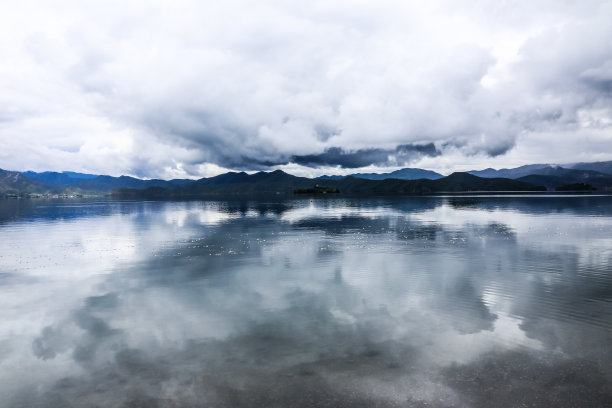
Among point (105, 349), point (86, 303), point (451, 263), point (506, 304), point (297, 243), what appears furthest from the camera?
point (297, 243)

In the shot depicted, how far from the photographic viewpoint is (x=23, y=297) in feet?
105

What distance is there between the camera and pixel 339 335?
2202cm

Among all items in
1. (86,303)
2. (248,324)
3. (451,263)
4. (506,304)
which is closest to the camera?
(248,324)

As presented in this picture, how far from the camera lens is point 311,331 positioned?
896 inches

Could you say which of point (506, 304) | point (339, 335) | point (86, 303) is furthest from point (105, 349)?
point (506, 304)

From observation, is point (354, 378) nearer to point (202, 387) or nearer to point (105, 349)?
point (202, 387)

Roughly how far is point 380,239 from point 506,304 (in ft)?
122

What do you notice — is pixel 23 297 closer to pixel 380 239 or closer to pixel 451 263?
pixel 451 263

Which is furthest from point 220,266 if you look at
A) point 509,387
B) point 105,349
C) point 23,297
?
point 509,387

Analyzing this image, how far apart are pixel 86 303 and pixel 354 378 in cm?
2412

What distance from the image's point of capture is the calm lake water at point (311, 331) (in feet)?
52.1

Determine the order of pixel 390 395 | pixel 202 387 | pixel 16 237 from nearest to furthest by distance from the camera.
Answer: pixel 390 395 < pixel 202 387 < pixel 16 237

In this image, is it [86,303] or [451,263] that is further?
[451,263]

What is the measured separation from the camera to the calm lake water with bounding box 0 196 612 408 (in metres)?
15.9
